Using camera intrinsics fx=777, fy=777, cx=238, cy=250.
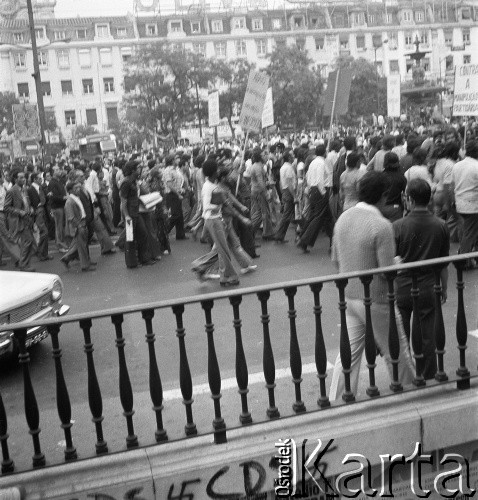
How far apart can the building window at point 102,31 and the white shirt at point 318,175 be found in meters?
70.4

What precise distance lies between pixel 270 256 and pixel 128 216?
228 cm

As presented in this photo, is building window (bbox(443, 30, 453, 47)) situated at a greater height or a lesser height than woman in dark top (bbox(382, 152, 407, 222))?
greater

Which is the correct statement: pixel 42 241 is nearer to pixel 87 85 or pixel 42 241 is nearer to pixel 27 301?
pixel 27 301

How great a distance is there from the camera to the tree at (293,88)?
5134 cm

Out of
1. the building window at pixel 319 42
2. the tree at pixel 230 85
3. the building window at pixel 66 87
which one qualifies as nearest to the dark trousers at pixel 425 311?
the tree at pixel 230 85

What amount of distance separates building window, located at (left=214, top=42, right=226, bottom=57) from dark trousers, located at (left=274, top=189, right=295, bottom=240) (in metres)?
69.6

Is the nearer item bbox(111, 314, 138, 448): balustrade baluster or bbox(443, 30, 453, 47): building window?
bbox(111, 314, 138, 448): balustrade baluster

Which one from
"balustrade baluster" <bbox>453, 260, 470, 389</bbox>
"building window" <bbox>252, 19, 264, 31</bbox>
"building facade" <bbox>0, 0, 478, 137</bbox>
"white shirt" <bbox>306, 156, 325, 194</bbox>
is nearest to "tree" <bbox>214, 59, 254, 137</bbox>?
"building facade" <bbox>0, 0, 478, 137</bbox>

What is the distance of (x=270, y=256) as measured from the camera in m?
12.1

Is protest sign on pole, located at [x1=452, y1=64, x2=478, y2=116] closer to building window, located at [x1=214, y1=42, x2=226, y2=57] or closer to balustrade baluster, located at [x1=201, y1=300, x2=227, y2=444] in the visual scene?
balustrade baluster, located at [x1=201, y1=300, x2=227, y2=444]

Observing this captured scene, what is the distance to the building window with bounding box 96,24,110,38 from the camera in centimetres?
7800

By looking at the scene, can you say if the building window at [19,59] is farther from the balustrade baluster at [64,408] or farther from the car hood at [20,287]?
the balustrade baluster at [64,408]

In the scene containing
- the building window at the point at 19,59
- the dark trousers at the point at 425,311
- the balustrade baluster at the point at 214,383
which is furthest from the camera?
the building window at the point at 19,59

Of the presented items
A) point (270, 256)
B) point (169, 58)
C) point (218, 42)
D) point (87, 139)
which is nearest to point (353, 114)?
point (169, 58)
